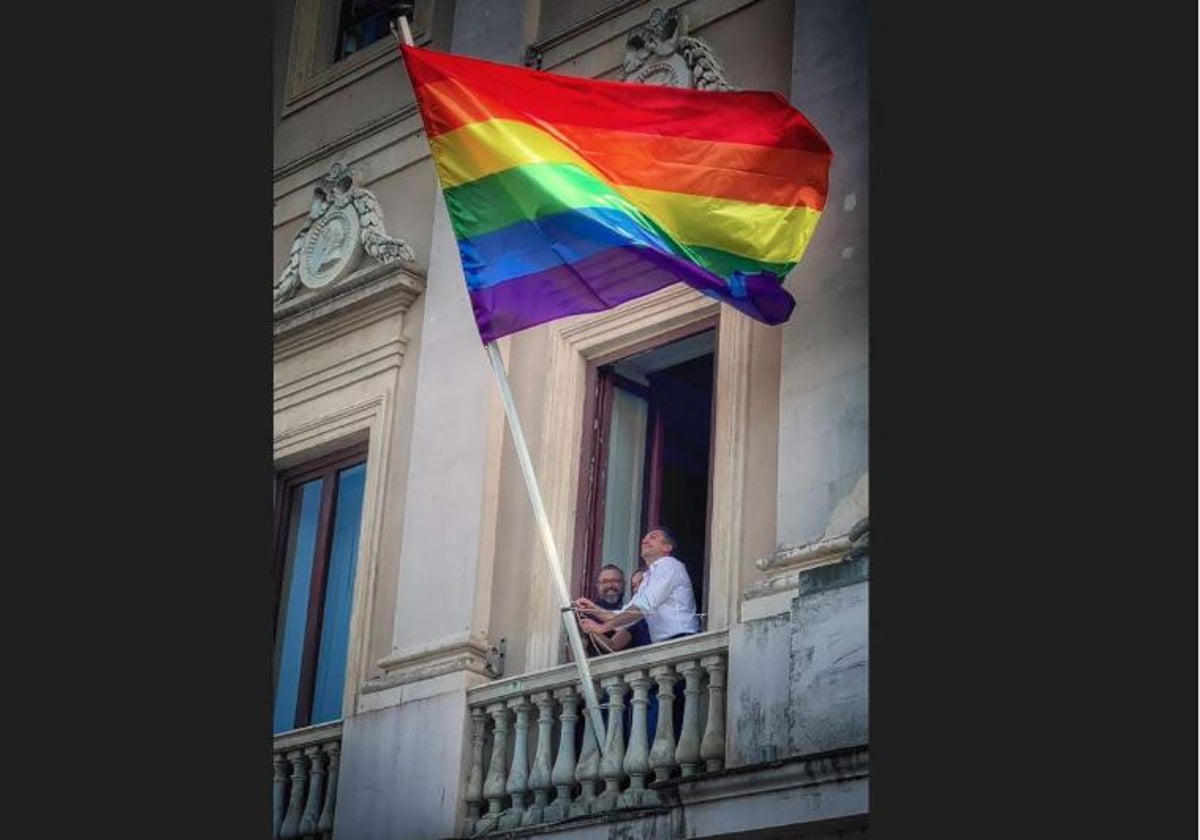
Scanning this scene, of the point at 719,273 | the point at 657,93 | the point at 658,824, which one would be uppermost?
the point at 657,93

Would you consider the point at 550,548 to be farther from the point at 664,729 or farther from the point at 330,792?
the point at 330,792

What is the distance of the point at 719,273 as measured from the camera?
1232 cm

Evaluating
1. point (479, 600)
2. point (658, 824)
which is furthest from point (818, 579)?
point (479, 600)

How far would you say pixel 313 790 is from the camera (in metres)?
13.6

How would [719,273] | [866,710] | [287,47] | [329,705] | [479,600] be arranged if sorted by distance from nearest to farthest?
[866,710]
[719,273]
[479,600]
[329,705]
[287,47]

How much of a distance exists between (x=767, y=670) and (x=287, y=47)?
6346mm

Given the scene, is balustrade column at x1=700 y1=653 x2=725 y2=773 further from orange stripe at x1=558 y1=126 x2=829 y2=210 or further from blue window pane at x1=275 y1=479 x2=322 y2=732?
blue window pane at x1=275 y1=479 x2=322 y2=732

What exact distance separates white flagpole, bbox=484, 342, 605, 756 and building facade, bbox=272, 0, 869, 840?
0.12m

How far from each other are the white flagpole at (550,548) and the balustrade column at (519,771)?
0.35 m

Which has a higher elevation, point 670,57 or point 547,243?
point 670,57

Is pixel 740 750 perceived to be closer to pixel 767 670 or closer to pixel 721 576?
pixel 767 670

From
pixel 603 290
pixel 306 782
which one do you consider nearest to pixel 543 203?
pixel 603 290

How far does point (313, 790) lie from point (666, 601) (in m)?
2.16

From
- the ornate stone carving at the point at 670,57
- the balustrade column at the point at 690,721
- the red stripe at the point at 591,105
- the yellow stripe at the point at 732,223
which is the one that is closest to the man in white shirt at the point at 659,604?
the balustrade column at the point at 690,721
